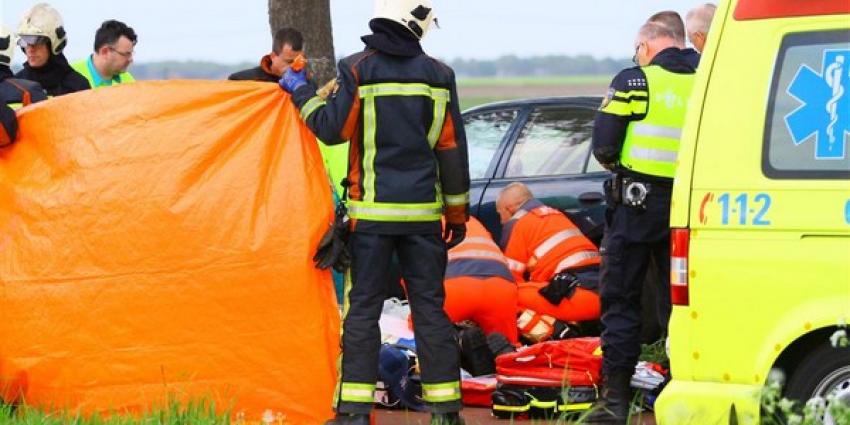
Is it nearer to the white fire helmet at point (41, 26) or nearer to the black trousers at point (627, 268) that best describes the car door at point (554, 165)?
the black trousers at point (627, 268)

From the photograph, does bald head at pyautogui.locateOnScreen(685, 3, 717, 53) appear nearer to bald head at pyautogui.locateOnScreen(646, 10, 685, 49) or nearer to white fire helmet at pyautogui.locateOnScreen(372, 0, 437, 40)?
bald head at pyautogui.locateOnScreen(646, 10, 685, 49)

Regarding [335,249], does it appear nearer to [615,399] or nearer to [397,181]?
[397,181]

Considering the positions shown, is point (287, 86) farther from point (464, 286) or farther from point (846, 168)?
point (846, 168)

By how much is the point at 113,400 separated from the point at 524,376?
1950 mm

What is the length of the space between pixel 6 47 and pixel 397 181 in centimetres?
235

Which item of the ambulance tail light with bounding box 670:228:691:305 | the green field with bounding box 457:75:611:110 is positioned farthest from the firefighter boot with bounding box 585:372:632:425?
the green field with bounding box 457:75:611:110

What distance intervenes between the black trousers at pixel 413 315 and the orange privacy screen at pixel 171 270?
0.18 m

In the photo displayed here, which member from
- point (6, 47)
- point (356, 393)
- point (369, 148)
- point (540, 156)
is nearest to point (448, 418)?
point (356, 393)

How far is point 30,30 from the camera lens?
9.11 m

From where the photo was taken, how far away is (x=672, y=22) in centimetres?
736

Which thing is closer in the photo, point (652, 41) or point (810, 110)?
Result: point (810, 110)

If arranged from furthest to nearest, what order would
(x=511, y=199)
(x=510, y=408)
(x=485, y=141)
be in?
1. (x=485, y=141)
2. (x=511, y=199)
3. (x=510, y=408)

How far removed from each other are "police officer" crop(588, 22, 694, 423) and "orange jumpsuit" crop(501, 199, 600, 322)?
1406mm

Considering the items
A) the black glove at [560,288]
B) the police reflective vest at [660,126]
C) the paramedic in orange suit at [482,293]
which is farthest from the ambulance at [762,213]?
the black glove at [560,288]
